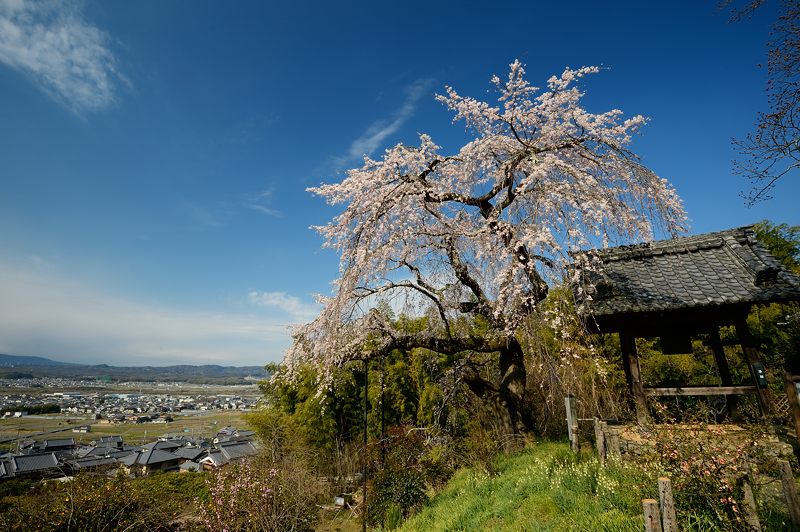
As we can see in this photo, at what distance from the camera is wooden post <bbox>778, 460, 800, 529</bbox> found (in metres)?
3.29

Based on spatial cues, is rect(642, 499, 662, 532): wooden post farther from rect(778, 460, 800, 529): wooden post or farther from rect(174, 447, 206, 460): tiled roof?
rect(174, 447, 206, 460): tiled roof

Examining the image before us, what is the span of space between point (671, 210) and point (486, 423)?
25.2 ft

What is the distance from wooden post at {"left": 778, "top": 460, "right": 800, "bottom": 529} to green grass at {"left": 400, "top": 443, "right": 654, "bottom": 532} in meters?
1.23

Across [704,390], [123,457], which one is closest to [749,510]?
[704,390]

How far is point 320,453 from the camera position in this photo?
67.3 ft

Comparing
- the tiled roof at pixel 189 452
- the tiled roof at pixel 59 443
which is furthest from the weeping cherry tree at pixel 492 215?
the tiled roof at pixel 59 443

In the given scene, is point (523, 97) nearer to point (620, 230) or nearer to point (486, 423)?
point (620, 230)

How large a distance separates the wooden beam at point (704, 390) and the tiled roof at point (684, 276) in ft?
4.96

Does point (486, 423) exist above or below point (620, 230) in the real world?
below

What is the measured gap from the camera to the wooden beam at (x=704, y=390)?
20.7ft

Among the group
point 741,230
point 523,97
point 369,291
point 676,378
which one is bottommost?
point 676,378

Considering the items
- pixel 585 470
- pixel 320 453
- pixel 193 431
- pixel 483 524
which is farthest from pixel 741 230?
pixel 193 431

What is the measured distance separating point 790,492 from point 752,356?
403 centimetres

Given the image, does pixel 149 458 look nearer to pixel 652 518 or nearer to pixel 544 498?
pixel 544 498
